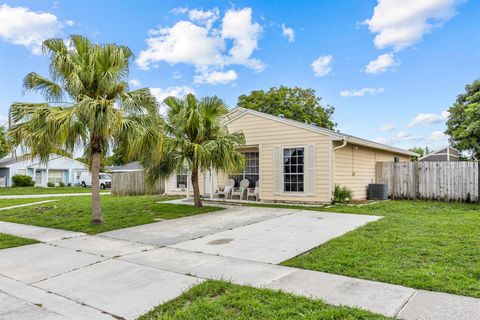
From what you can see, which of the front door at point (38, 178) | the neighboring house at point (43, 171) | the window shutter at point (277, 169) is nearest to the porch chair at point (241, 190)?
the window shutter at point (277, 169)

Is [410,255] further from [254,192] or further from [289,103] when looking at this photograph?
[289,103]

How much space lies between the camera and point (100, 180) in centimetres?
3366

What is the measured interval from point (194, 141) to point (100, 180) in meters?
25.9

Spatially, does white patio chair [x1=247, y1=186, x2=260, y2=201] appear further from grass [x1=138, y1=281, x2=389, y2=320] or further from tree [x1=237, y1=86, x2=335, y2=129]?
tree [x1=237, y1=86, x2=335, y2=129]

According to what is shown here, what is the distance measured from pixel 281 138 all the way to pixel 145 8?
23.5ft

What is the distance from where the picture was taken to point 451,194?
1300cm

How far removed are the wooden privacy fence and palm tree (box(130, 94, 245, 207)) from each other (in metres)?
7.53

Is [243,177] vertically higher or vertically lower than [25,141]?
lower

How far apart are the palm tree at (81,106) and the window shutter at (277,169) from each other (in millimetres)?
5812

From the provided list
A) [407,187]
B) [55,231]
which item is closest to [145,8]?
[55,231]

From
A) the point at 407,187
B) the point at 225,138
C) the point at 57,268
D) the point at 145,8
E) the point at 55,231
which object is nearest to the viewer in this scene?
the point at 57,268

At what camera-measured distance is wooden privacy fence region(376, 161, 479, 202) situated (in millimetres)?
12641

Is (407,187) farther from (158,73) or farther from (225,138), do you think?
(158,73)

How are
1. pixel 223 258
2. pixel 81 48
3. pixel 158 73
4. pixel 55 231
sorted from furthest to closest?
pixel 158 73 < pixel 81 48 < pixel 55 231 < pixel 223 258
